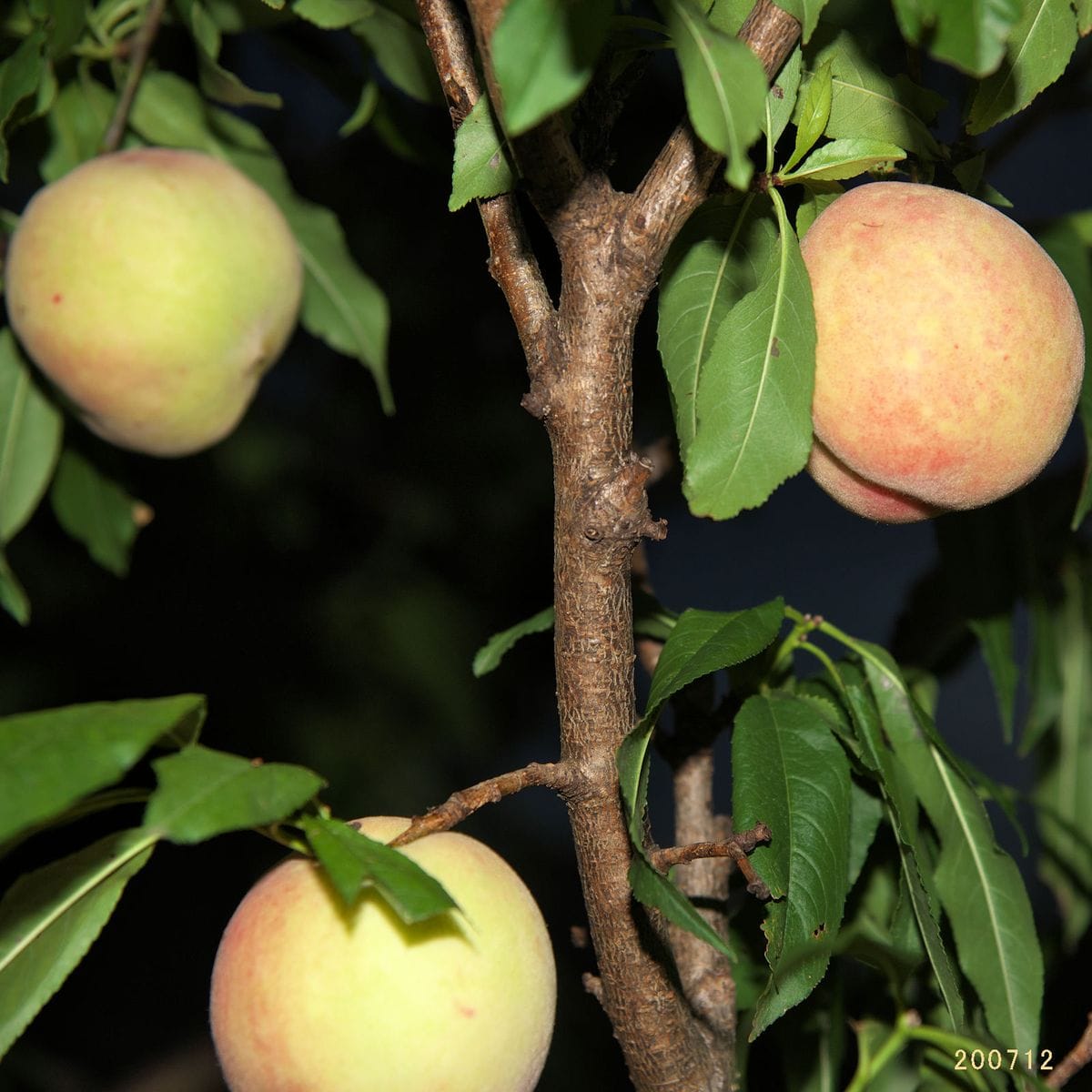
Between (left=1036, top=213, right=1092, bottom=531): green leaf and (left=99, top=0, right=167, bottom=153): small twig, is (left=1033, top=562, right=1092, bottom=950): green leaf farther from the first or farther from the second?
(left=99, top=0, right=167, bottom=153): small twig

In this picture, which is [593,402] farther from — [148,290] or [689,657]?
[148,290]

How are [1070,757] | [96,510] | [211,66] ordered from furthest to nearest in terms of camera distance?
[1070,757]
[96,510]
[211,66]

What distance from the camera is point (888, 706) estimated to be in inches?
27.3

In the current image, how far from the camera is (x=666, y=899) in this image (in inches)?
17.1

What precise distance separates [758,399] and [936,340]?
0.07 meters

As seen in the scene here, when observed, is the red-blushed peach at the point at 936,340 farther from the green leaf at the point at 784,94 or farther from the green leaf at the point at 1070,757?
the green leaf at the point at 1070,757

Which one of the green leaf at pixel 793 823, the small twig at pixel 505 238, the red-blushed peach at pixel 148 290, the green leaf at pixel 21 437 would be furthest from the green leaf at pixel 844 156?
the green leaf at pixel 21 437

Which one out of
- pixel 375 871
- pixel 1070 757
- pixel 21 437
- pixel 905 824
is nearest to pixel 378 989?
pixel 375 871

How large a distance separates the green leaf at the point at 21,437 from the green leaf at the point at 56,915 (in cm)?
41

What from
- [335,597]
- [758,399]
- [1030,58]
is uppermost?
[1030,58]

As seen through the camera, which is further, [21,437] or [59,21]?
[21,437]

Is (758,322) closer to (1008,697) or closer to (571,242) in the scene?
(571,242)

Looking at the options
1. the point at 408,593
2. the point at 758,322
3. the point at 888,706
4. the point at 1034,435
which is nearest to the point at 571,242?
the point at 758,322

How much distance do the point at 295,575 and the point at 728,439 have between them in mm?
908
